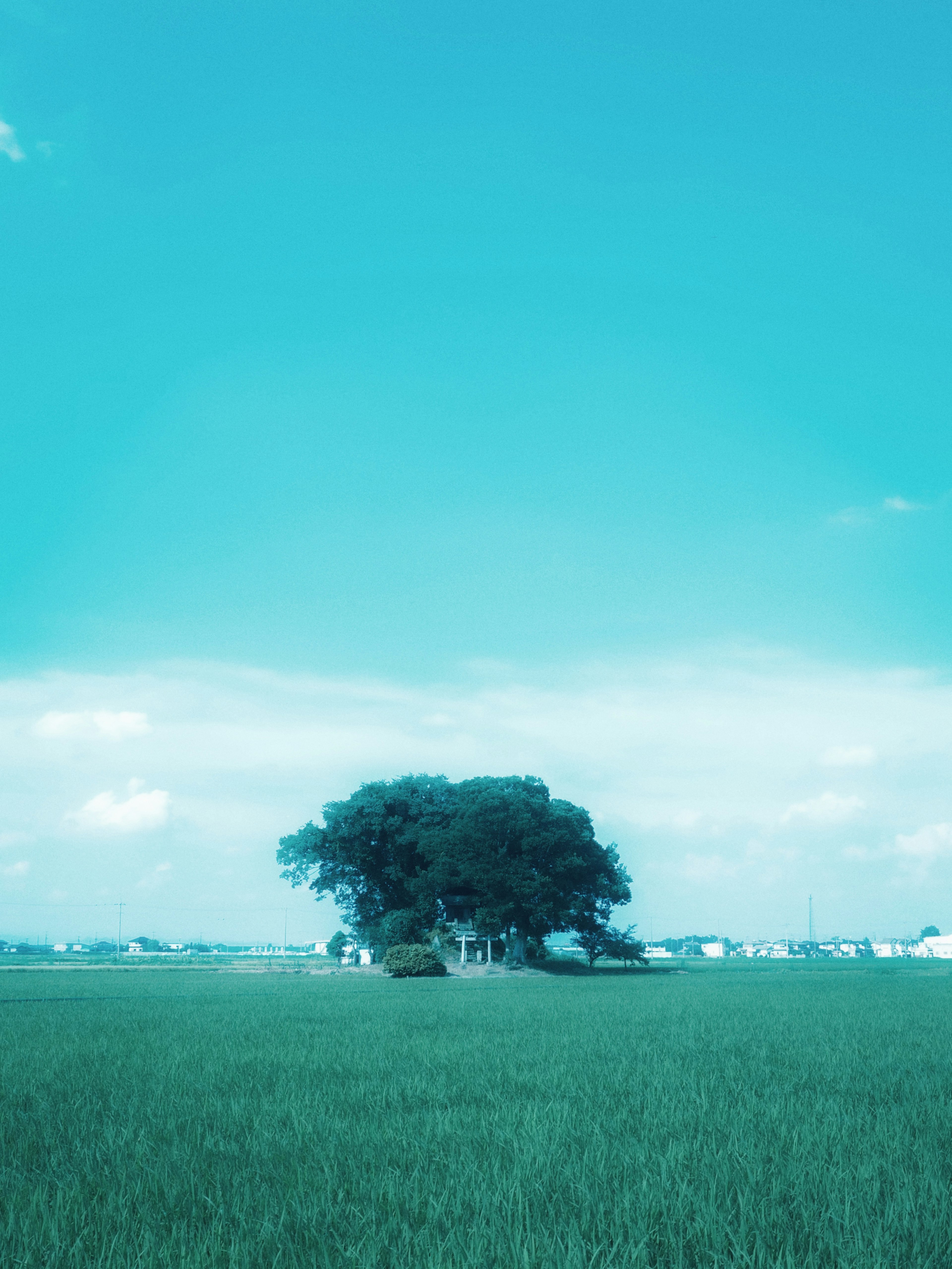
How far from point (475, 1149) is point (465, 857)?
4789cm

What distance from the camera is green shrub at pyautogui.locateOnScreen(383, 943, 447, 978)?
48812 millimetres

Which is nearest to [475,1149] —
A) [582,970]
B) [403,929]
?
[403,929]

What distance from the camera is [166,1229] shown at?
5000mm

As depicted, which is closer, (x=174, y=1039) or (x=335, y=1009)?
(x=174, y=1039)

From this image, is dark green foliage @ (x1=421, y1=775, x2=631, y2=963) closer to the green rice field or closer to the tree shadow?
the tree shadow

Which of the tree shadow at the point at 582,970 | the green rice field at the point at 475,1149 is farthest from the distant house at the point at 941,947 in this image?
the green rice field at the point at 475,1149

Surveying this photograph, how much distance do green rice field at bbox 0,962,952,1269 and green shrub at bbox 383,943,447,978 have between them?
33152 mm

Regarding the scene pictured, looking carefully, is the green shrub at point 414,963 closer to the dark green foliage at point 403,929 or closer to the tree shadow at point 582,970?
the dark green foliage at point 403,929

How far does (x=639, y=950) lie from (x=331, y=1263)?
59.8 meters

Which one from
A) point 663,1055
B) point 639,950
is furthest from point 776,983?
point 663,1055

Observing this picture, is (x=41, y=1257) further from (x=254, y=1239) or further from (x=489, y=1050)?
(x=489, y=1050)

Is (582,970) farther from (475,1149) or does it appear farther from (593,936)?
(475,1149)

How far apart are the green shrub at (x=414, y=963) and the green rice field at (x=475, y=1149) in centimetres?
3315

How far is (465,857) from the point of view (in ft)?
177
